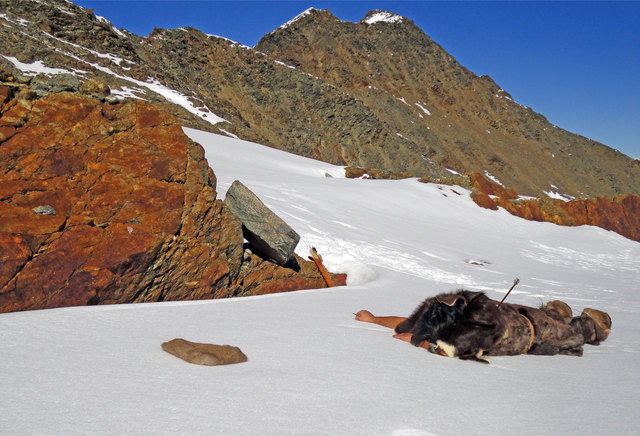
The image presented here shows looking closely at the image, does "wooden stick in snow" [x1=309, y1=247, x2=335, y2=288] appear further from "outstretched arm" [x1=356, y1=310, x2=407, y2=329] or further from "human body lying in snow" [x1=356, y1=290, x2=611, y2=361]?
"human body lying in snow" [x1=356, y1=290, x2=611, y2=361]

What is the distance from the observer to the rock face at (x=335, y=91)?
24812 mm

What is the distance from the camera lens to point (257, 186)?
927 cm

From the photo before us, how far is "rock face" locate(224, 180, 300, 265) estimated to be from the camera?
475cm

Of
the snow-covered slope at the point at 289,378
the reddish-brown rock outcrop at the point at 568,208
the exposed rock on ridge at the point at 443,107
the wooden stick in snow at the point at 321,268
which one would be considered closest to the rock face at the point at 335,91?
the exposed rock on ridge at the point at 443,107

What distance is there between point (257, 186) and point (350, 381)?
770 cm

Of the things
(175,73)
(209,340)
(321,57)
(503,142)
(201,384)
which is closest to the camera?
(201,384)

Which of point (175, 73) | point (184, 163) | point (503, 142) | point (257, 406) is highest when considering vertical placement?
point (503, 142)

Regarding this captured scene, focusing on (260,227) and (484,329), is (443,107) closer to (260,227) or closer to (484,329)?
(260,227)

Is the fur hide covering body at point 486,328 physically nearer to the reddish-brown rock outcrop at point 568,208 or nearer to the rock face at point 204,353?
the rock face at point 204,353

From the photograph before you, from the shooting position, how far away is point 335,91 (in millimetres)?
45719

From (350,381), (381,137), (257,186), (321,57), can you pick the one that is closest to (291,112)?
(381,137)

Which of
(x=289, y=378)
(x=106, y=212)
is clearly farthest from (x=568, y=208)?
(x=289, y=378)

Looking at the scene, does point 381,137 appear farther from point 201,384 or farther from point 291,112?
point 201,384

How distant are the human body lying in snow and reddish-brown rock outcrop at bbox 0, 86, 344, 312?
220cm
